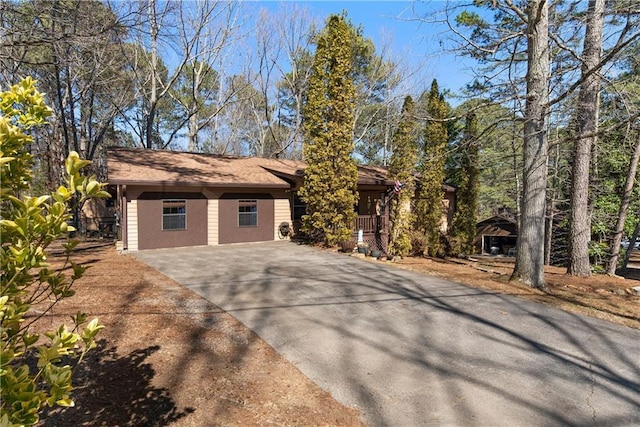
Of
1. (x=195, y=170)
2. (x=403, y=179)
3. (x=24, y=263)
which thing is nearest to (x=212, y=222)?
(x=195, y=170)

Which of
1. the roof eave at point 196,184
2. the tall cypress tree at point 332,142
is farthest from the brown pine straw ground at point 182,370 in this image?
the tall cypress tree at point 332,142

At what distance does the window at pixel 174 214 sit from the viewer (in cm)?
1230

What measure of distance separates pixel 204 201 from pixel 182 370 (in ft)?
32.6

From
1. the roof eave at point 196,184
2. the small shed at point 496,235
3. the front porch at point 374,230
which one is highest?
the roof eave at point 196,184

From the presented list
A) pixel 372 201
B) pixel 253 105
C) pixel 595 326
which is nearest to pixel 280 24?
pixel 253 105

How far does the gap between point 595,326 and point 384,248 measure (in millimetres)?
9255

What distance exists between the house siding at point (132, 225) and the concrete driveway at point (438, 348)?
4368 mm

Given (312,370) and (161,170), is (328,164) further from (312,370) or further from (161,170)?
(312,370)

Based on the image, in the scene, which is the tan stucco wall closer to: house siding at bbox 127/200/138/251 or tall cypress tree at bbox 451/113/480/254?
house siding at bbox 127/200/138/251

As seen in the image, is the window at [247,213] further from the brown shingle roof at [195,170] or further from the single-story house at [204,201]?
the brown shingle roof at [195,170]

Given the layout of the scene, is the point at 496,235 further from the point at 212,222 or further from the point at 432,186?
the point at 212,222

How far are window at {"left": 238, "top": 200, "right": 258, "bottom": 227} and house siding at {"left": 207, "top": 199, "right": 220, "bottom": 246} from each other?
2.93 ft

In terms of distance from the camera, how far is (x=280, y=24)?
22938 millimetres

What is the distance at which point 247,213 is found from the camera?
46.0 ft
